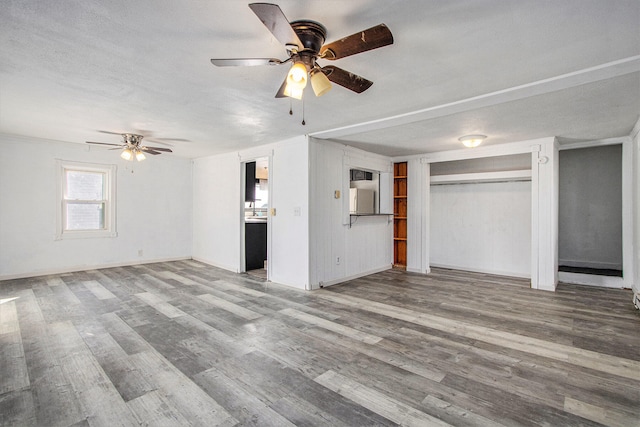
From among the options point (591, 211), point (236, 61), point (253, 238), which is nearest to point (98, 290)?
point (253, 238)

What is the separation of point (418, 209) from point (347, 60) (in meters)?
4.39

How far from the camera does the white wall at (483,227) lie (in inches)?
226

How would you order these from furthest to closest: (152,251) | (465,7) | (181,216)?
(181,216) → (152,251) → (465,7)

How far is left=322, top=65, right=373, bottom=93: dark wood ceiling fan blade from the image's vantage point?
2090 mm

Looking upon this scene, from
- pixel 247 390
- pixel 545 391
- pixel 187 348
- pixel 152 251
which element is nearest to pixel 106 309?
pixel 187 348

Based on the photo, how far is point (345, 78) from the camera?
2.21 meters

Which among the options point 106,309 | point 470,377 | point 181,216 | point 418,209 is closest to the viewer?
point 470,377

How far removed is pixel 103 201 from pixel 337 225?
4.94 meters

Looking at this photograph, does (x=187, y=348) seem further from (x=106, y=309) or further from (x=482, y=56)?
(x=482, y=56)

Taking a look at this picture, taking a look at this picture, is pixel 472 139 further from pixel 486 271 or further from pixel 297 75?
pixel 297 75

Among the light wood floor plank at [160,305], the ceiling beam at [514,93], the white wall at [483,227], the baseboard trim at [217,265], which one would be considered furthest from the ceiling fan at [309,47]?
the white wall at [483,227]

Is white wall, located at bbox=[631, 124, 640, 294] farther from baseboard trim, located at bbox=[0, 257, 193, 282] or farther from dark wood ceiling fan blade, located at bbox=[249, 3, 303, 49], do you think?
baseboard trim, located at bbox=[0, 257, 193, 282]

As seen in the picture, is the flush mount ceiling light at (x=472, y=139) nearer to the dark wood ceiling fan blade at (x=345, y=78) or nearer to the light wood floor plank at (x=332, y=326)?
the dark wood ceiling fan blade at (x=345, y=78)

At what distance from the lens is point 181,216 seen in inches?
290
